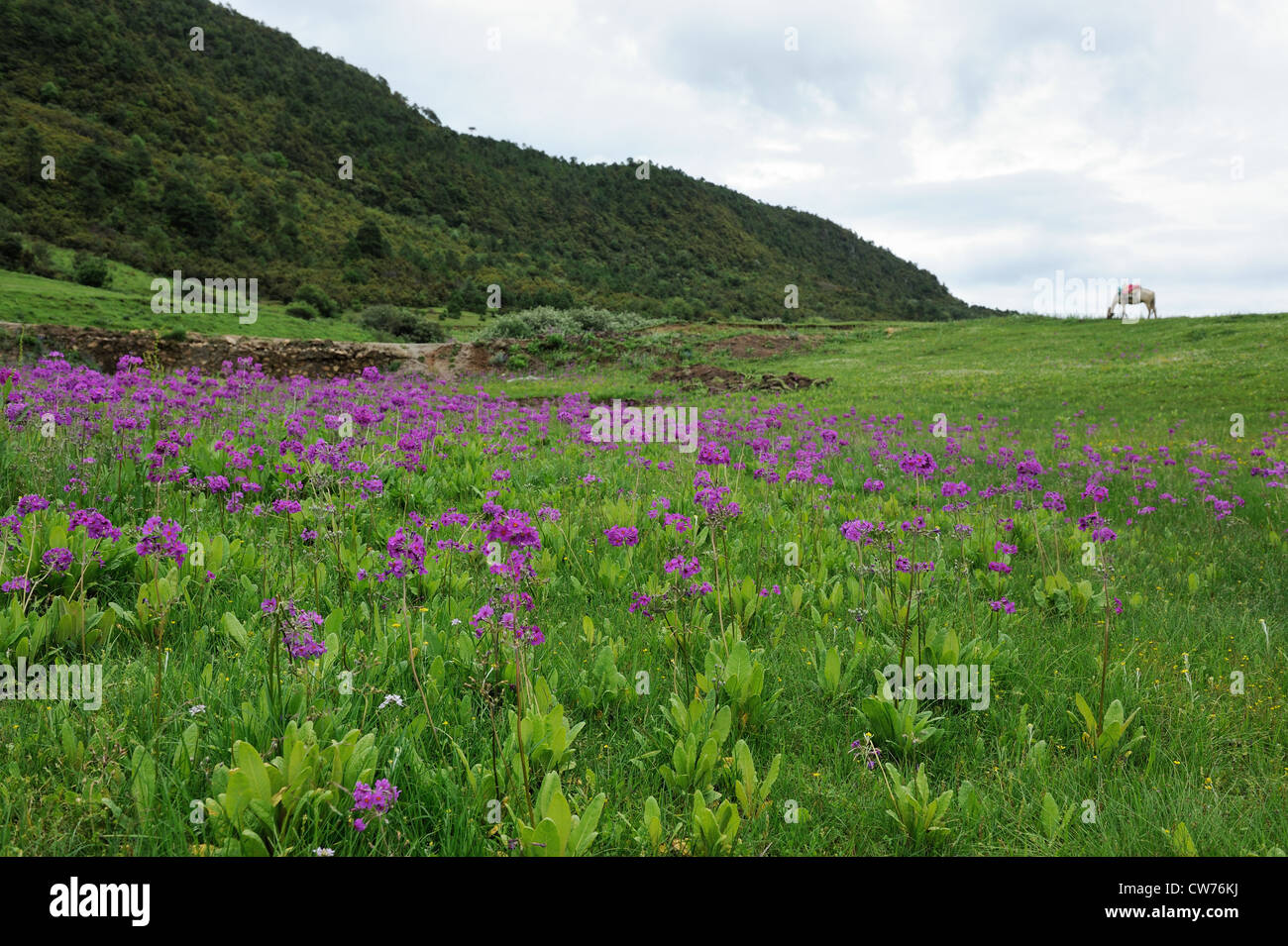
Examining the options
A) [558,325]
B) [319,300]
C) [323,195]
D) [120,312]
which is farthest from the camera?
[323,195]

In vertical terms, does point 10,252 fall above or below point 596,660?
above

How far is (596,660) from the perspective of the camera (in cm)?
302

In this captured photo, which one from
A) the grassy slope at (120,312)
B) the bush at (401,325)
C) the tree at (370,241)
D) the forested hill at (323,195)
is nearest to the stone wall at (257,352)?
the grassy slope at (120,312)

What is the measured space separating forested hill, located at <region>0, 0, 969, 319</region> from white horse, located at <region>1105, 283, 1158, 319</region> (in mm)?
33000

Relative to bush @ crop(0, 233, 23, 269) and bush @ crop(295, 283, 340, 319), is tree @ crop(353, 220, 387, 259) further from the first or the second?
bush @ crop(0, 233, 23, 269)

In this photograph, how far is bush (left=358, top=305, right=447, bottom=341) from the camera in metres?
33.8

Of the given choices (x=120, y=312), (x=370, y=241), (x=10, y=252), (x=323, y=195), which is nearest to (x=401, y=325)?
(x=120, y=312)

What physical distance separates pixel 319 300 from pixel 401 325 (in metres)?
6.14

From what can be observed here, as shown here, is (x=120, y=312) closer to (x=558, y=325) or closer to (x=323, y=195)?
(x=558, y=325)

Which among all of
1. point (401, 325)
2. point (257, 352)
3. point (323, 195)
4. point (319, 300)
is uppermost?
point (323, 195)

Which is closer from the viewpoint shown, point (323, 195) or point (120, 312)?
point (120, 312)

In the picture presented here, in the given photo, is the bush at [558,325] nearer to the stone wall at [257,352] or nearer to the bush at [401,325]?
the bush at [401,325]

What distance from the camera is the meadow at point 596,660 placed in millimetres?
2064
